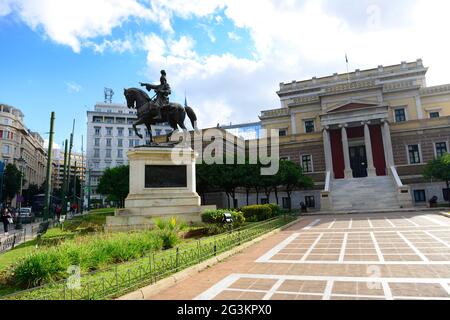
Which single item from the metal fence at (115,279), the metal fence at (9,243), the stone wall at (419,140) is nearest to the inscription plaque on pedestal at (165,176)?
the metal fence at (9,243)

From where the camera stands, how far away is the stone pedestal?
53.1ft

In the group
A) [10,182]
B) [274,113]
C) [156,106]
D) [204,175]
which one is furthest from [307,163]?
[10,182]

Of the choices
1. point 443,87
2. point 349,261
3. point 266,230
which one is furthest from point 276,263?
point 443,87

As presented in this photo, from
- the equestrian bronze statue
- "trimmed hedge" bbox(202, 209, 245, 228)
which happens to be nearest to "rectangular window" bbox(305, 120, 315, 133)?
the equestrian bronze statue

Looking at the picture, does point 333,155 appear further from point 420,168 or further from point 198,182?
point 198,182

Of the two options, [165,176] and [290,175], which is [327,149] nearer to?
[290,175]

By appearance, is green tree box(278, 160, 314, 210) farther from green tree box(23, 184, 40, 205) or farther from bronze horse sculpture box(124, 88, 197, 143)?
green tree box(23, 184, 40, 205)

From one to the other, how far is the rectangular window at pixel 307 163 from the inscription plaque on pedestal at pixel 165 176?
1048 inches

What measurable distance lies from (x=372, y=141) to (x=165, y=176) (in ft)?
99.4

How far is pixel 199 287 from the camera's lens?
6.63 m

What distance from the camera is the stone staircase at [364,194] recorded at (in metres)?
30.0

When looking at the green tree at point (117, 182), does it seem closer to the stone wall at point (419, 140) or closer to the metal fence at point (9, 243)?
the metal fence at point (9, 243)

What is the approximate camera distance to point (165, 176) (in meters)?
17.7
